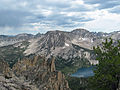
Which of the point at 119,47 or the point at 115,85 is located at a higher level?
the point at 119,47

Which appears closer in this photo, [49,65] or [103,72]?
[103,72]

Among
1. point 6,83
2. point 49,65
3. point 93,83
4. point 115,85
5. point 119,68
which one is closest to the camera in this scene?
point 6,83

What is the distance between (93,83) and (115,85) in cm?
461

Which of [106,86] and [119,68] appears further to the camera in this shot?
[106,86]

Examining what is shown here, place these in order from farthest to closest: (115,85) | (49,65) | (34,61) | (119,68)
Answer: (34,61) → (49,65) → (115,85) → (119,68)

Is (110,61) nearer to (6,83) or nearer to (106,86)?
(106,86)

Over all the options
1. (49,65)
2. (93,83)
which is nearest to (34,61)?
(49,65)

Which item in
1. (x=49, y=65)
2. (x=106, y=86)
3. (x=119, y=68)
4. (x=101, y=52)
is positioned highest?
(x=101, y=52)

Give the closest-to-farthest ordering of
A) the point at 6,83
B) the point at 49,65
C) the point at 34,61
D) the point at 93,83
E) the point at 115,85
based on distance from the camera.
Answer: the point at 6,83, the point at 115,85, the point at 93,83, the point at 49,65, the point at 34,61

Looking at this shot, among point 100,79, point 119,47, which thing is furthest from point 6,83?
point 119,47

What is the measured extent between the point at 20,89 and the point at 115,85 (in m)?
19.1

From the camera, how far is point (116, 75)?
30.9m

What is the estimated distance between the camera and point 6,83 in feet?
73.8

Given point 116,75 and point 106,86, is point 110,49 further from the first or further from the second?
point 106,86
